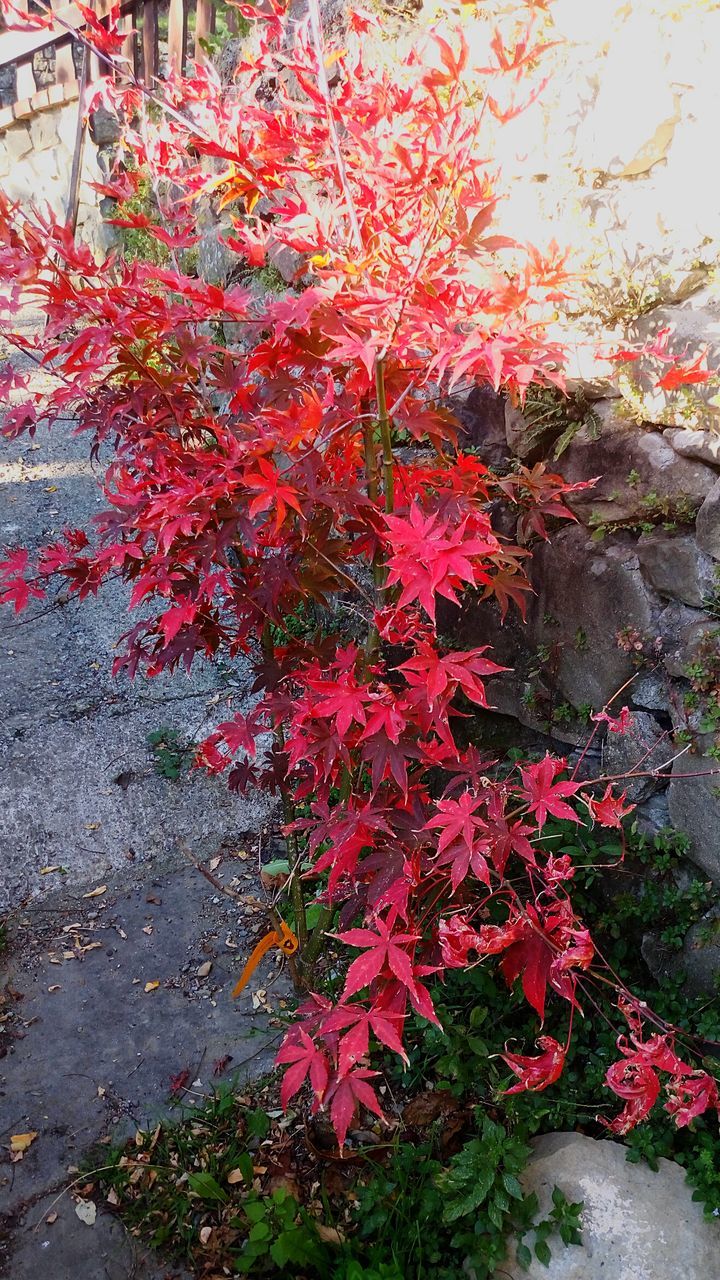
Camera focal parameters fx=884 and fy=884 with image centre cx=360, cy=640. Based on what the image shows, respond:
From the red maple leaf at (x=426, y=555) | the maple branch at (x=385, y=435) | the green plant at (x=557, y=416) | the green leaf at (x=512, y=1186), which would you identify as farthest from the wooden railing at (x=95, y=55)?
the green leaf at (x=512, y=1186)

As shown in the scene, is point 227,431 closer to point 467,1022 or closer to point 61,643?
point 467,1022

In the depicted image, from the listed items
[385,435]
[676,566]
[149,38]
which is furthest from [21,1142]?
[149,38]

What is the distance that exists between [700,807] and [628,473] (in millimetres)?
817

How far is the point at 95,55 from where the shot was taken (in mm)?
5105

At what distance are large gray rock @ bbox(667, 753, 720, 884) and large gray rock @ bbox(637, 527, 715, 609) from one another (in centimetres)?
37

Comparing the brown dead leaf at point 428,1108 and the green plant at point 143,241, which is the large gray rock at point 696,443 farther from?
the green plant at point 143,241

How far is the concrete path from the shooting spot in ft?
6.75

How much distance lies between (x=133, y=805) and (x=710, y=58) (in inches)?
103

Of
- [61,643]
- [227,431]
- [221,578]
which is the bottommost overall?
[61,643]

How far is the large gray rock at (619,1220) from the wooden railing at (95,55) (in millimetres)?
3385

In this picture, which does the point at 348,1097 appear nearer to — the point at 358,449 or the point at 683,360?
the point at 358,449

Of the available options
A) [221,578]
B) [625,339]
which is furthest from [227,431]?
[625,339]

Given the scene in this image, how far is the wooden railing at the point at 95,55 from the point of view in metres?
4.35

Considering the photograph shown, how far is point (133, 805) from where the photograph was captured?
9.89ft
